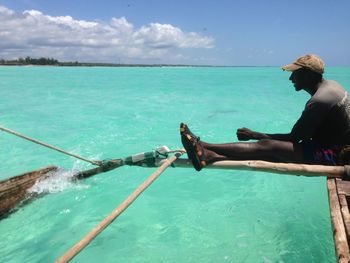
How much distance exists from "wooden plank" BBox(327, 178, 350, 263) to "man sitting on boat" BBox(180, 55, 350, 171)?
564 mm

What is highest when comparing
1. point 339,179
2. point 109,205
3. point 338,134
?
point 338,134

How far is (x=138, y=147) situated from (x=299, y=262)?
8.21m

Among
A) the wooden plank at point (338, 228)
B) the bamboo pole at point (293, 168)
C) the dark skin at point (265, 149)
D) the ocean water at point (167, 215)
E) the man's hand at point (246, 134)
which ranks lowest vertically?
the ocean water at point (167, 215)

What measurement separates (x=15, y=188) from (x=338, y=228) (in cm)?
492

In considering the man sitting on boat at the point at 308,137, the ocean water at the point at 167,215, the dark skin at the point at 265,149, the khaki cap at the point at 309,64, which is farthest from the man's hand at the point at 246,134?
the ocean water at the point at 167,215

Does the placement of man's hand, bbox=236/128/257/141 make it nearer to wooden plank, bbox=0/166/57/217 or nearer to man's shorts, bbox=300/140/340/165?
man's shorts, bbox=300/140/340/165

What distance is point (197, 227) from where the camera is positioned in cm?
675

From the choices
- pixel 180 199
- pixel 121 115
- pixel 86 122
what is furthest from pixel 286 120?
pixel 180 199

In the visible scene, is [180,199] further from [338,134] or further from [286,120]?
[286,120]

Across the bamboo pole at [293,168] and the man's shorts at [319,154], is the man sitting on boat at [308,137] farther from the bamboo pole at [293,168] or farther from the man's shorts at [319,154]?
the bamboo pole at [293,168]

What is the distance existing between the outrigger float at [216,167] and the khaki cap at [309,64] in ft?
3.61

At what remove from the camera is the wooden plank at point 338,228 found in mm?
2236

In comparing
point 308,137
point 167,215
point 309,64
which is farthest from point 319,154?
point 167,215

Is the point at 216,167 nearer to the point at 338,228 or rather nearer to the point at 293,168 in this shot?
the point at 293,168
